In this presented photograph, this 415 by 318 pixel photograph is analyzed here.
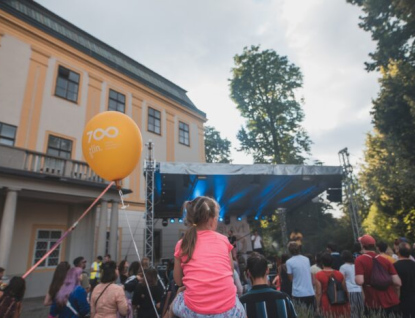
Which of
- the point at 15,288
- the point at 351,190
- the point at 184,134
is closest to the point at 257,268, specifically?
the point at 15,288

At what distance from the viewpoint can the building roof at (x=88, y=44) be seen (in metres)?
12.7

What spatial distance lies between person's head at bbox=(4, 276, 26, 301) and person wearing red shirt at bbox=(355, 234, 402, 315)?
4555 millimetres

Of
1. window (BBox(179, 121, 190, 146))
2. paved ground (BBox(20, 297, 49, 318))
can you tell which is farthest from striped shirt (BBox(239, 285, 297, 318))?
window (BBox(179, 121, 190, 146))

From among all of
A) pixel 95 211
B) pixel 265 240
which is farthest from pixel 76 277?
pixel 265 240

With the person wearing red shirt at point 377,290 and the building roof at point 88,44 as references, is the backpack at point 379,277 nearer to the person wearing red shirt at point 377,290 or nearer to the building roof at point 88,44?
the person wearing red shirt at point 377,290

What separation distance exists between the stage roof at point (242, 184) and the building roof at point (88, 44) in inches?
357

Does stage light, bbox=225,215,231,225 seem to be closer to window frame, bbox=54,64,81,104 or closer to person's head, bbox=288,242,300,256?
window frame, bbox=54,64,81,104

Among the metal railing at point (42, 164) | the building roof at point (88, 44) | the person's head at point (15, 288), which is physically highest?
the building roof at point (88, 44)

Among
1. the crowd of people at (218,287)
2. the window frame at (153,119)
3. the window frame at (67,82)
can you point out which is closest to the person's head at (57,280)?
the crowd of people at (218,287)

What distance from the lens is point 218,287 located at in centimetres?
185

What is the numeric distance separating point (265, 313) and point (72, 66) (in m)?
15.8

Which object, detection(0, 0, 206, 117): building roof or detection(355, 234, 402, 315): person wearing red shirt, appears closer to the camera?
detection(355, 234, 402, 315): person wearing red shirt

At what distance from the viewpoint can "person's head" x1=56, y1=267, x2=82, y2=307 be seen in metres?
3.49

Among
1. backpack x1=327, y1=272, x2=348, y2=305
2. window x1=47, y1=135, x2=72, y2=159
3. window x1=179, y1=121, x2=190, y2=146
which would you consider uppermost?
window x1=179, y1=121, x2=190, y2=146
